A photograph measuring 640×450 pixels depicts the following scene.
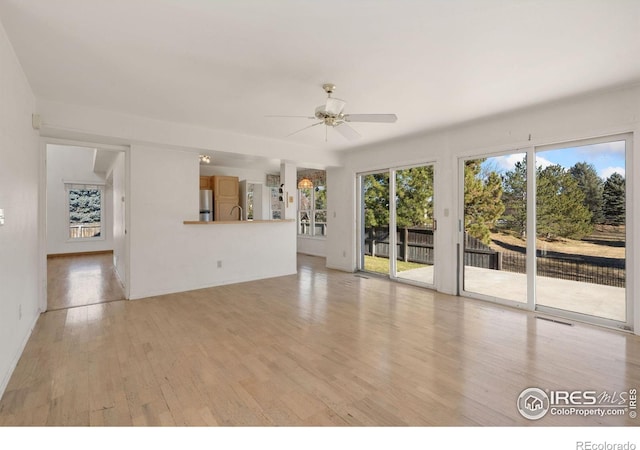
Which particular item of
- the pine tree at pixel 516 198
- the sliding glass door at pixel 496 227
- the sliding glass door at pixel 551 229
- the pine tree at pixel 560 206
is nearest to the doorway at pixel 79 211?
the sliding glass door at pixel 496 227

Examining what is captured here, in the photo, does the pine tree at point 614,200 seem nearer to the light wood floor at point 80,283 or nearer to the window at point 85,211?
the light wood floor at point 80,283

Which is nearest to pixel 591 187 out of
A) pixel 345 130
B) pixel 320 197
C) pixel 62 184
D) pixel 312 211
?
pixel 345 130

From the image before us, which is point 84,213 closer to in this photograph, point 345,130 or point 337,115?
point 345,130

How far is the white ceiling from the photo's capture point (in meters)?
2.04

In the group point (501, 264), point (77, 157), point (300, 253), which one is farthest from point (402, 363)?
point (77, 157)

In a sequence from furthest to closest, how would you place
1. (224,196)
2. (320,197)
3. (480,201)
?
(320,197) < (224,196) < (480,201)

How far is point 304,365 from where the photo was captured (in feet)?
8.23

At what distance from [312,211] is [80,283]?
5630mm

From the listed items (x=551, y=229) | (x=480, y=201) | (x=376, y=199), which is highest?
(x=376, y=199)

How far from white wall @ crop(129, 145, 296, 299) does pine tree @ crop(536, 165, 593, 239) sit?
441 centimetres

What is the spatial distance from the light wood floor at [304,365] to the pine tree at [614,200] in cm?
119

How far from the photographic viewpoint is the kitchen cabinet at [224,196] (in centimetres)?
657

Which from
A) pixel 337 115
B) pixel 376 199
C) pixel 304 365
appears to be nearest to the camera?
pixel 304 365

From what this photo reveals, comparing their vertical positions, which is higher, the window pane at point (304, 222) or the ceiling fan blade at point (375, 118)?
the ceiling fan blade at point (375, 118)
